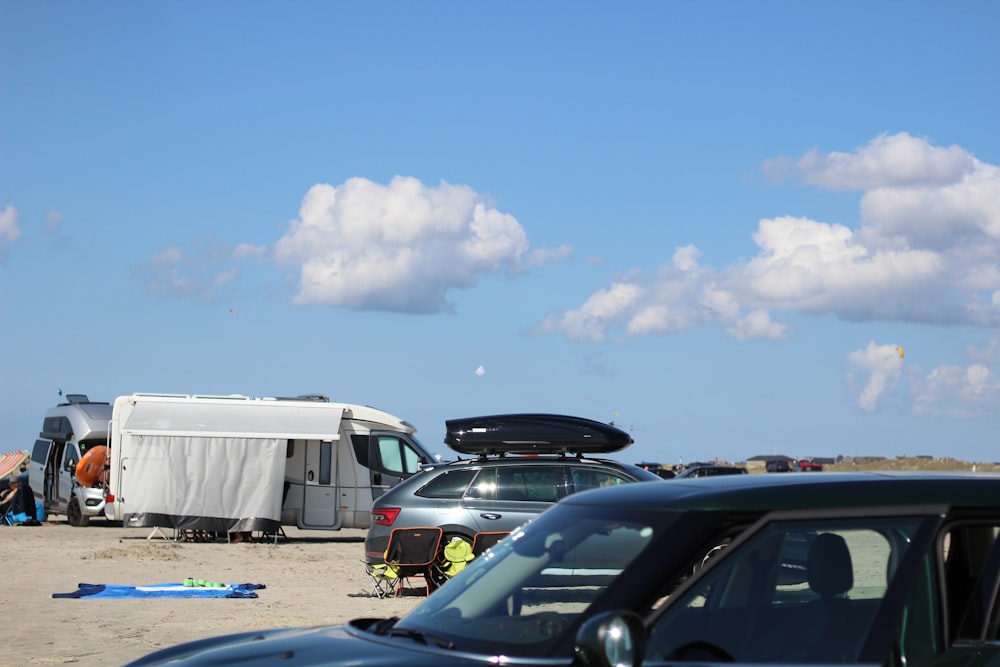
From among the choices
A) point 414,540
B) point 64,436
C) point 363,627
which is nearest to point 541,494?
point 414,540

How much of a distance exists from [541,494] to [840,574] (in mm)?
10728

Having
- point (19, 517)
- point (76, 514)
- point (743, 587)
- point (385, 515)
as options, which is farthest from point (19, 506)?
point (743, 587)

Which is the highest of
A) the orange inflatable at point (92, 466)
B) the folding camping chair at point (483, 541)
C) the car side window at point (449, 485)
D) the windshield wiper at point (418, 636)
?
the orange inflatable at point (92, 466)

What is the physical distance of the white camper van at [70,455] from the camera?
100ft

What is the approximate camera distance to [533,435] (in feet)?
52.2

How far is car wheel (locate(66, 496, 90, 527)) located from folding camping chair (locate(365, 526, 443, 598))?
18516 millimetres

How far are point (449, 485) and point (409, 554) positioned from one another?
3.88 feet

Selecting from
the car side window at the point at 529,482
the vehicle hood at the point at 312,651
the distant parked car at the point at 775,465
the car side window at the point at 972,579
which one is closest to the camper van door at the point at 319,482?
the car side window at the point at 529,482

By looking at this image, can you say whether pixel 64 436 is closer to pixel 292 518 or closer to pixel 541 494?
pixel 292 518

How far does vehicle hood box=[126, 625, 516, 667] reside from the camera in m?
3.97

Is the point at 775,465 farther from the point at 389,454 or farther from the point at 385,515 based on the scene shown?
the point at 385,515

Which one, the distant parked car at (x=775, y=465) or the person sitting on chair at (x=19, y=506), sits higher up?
the distant parked car at (x=775, y=465)

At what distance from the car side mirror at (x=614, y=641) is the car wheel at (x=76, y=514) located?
95.9 ft

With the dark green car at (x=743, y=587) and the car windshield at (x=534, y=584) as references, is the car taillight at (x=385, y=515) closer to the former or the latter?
the car windshield at (x=534, y=584)
